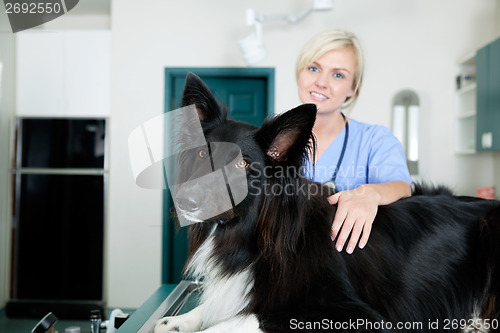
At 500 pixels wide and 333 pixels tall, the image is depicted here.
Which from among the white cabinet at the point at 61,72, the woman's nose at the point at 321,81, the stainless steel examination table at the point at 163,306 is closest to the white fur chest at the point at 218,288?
the stainless steel examination table at the point at 163,306

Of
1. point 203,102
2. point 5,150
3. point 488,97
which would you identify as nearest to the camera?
point 203,102

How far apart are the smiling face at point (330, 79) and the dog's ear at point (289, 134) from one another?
0.74 meters

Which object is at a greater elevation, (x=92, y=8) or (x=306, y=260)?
(x=92, y=8)

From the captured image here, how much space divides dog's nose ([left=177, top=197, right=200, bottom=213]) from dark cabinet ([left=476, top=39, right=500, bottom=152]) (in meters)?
3.67

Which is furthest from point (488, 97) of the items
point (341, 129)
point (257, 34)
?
point (341, 129)

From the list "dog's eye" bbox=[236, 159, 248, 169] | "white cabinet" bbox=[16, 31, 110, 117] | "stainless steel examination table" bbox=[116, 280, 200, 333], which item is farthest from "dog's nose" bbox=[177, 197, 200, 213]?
"white cabinet" bbox=[16, 31, 110, 117]

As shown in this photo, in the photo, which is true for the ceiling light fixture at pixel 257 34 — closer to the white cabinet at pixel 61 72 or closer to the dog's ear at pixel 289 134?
the white cabinet at pixel 61 72

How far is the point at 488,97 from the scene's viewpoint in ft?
13.2

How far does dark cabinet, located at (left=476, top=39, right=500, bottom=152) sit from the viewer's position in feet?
12.8

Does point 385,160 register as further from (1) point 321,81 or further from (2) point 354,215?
Result: (2) point 354,215

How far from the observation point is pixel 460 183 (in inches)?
189

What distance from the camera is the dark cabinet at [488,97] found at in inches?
154

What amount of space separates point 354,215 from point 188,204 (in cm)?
57

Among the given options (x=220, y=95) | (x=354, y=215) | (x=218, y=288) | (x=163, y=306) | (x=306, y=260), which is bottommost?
(x=163, y=306)
